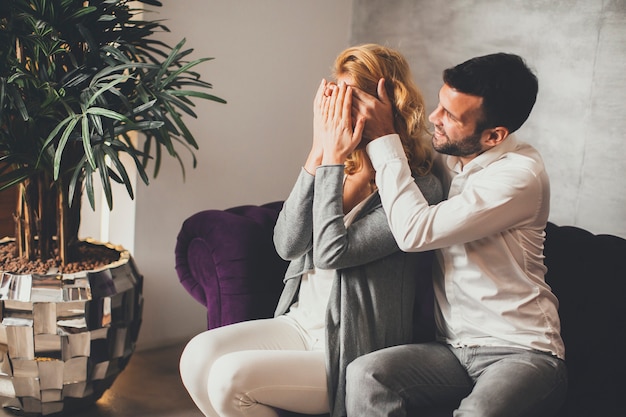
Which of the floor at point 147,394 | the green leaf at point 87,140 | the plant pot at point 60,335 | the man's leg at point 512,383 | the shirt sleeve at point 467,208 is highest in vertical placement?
the green leaf at point 87,140

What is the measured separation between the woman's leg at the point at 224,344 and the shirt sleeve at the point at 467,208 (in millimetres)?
445

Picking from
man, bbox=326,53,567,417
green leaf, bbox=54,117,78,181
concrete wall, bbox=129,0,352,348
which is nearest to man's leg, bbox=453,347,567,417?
man, bbox=326,53,567,417

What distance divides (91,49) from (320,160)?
0.73 metres

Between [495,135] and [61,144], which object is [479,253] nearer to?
[495,135]

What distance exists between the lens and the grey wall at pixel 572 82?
2.22 metres

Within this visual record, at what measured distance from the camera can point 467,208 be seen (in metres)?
1.57

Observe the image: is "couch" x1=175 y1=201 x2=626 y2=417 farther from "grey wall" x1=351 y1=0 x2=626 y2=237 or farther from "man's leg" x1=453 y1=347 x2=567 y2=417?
"grey wall" x1=351 y1=0 x2=626 y2=237

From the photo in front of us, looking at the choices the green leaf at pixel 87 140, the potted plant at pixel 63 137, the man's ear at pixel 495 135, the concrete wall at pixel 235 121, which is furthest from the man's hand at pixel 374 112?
the concrete wall at pixel 235 121

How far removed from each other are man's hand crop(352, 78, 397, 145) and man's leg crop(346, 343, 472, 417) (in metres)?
0.54

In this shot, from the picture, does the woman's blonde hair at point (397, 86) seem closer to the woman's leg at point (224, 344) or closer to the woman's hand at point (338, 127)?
the woman's hand at point (338, 127)

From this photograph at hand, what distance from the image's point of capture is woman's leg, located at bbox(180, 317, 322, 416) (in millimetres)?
1740

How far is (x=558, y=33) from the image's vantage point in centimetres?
237

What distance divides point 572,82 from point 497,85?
0.84 meters

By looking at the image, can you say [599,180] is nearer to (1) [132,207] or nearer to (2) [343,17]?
(2) [343,17]
